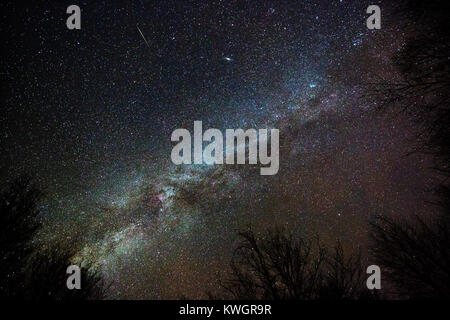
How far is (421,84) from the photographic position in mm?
2959

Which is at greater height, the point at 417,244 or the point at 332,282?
the point at 417,244

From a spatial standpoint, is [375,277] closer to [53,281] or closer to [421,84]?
[421,84]

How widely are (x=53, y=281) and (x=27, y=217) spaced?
253 centimetres

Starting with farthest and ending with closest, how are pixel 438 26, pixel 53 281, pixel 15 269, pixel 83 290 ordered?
1. pixel 83 290
2. pixel 53 281
3. pixel 15 269
4. pixel 438 26

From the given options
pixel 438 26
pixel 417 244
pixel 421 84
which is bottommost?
pixel 417 244

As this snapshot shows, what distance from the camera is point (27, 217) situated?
692 centimetres

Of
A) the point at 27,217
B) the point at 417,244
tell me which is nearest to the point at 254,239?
the point at 417,244

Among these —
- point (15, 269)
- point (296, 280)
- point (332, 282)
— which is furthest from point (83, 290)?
point (332, 282)

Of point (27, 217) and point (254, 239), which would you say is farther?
point (254, 239)

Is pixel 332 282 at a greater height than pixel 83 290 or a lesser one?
greater
